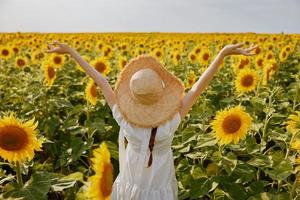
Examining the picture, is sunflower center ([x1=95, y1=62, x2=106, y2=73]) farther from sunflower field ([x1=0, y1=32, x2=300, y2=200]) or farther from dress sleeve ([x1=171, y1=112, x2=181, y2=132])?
dress sleeve ([x1=171, y1=112, x2=181, y2=132])

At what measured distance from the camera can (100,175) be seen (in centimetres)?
258

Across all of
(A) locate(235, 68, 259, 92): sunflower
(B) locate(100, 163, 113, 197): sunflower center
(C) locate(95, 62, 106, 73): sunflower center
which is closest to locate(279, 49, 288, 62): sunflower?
(A) locate(235, 68, 259, 92): sunflower

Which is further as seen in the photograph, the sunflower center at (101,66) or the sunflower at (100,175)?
the sunflower center at (101,66)

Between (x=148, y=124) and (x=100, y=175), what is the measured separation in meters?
0.41

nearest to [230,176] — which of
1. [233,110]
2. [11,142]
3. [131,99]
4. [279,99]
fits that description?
[233,110]

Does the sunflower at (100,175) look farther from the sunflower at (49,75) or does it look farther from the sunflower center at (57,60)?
the sunflower center at (57,60)

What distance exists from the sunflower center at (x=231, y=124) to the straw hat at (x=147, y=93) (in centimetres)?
53

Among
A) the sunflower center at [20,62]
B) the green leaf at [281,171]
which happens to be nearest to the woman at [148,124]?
the green leaf at [281,171]

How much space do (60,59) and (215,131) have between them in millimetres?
3683

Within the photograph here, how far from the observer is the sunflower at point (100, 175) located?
8.41 feet

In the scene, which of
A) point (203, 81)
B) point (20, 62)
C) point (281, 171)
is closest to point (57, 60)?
point (20, 62)

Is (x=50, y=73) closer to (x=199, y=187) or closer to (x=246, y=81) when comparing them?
(x=246, y=81)

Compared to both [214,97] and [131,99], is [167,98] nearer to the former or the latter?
[131,99]

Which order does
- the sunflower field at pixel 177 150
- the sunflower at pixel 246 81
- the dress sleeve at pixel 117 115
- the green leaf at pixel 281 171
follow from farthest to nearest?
1. the sunflower at pixel 246 81
2. the green leaf at pixel 281 171
3. the dress sleeve at pixel 117 115
4. the sunflower field at pixel 177 150
